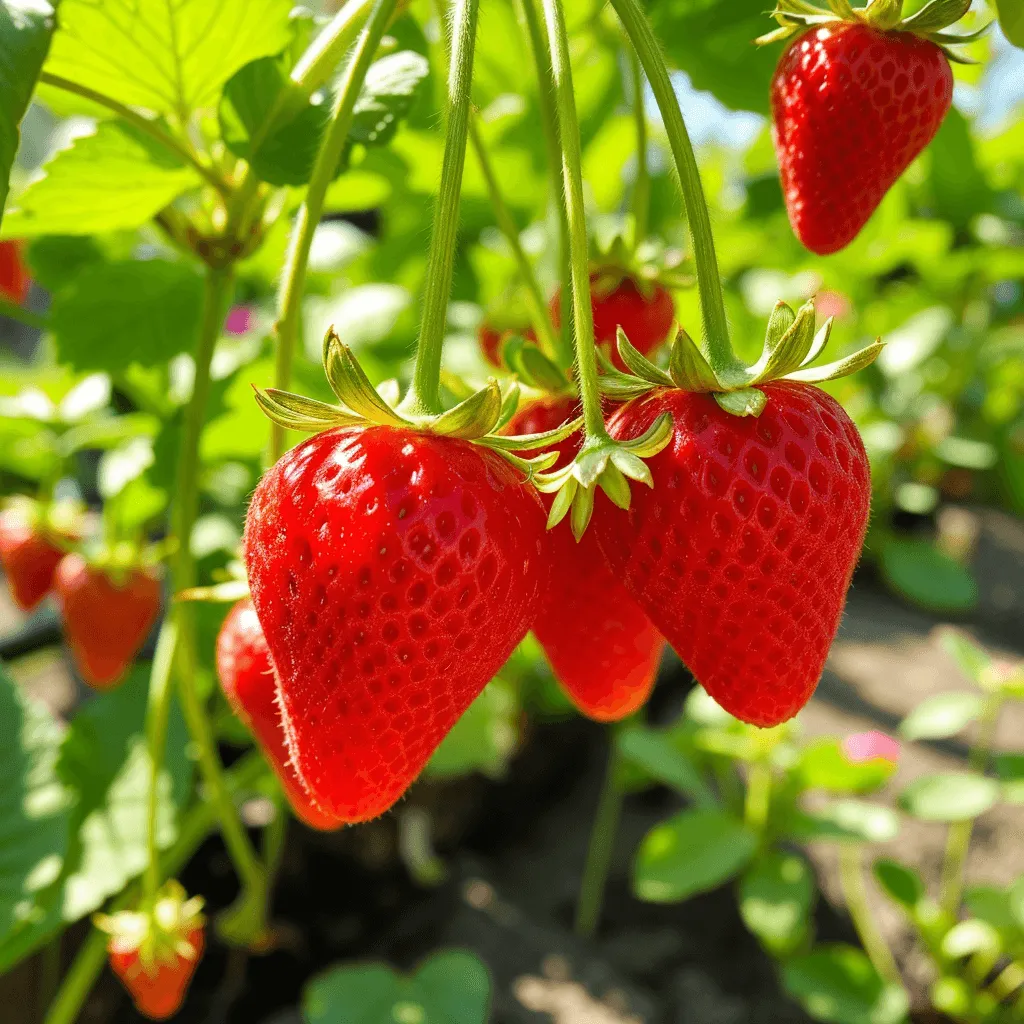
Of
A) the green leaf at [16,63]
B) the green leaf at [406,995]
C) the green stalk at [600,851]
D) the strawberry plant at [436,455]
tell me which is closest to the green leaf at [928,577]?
the strawberry plant at [436,455]

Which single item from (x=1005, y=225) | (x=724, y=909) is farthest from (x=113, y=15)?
(x=1005, y=225)

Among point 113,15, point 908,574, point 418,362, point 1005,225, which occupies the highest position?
point 113,15

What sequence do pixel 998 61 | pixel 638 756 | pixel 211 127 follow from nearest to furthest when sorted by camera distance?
pixel 211 127
pixel 638 756
pixel 998 61

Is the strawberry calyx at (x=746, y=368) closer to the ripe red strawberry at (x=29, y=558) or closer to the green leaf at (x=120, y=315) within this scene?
the green leaf at (x=120, y=315)

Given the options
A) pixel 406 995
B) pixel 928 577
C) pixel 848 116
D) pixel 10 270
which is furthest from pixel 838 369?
pixel 928 577

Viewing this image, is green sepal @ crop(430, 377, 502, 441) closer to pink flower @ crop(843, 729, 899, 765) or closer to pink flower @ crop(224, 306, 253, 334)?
pink flower @ crop(843, 729, 899, 765)

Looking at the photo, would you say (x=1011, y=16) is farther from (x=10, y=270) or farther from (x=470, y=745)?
(x=10, y=270)

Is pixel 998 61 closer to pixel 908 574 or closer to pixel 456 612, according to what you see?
pixel 908 574
